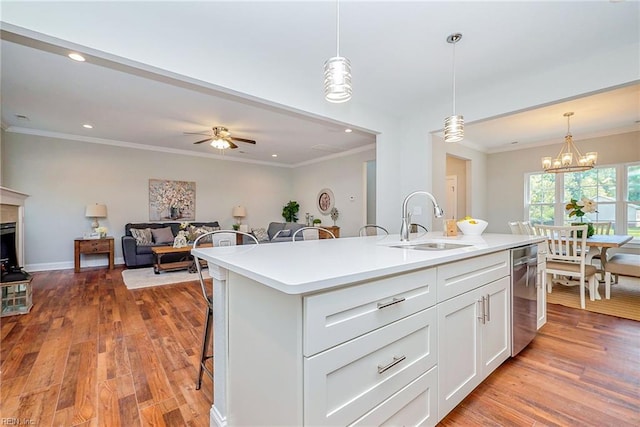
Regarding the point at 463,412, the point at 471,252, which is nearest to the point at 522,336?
the point at 463,412

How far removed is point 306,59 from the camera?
100 inches

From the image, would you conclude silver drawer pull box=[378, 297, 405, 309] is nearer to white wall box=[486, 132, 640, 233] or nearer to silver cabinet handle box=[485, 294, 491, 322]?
silver cabinet handle box=[485, 294, 491, 322]

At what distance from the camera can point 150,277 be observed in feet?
15.2

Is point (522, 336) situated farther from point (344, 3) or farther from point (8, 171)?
point (8, 171)

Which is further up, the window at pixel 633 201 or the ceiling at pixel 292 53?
the ceiling at pixel 292 53

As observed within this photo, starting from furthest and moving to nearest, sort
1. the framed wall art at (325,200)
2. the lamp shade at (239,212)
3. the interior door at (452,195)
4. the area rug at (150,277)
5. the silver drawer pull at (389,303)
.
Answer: the lamp shade at (239,212)
the framed wall art at (325,200)
the interior door at (452,195)
the area rug at (150,277)
the silver drawer pull at (389,303)

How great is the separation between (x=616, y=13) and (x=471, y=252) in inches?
85.6

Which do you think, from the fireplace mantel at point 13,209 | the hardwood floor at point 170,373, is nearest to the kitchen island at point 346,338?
the hardwood floor at point 170,373

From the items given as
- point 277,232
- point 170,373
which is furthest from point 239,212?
point 170,373

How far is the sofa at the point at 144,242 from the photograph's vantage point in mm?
5309

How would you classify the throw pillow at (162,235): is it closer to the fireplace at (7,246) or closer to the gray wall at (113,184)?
the gray wall at (113,184)

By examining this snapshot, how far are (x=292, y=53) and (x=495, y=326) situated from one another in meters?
2.64

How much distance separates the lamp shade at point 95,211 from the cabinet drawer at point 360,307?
630 centimetres

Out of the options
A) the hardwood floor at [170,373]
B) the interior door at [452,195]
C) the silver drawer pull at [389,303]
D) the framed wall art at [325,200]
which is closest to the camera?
the silver drawer pull at [389,303]
